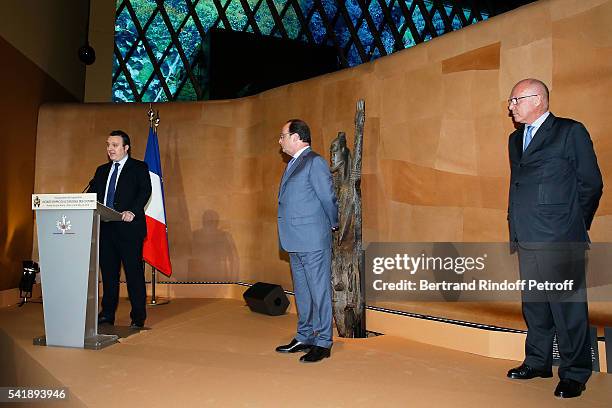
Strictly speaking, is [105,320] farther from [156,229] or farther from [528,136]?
[528,136]

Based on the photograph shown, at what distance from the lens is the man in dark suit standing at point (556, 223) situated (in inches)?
76.1

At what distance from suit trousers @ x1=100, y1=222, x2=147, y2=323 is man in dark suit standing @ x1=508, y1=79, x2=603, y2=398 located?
6.83 feet

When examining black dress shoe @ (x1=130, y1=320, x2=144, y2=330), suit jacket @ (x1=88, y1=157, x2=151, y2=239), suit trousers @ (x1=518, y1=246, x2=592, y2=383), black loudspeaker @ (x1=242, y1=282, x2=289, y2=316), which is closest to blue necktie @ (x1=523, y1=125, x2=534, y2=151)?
suit trousers @ (x1=518, y1=246, x2=592, y2=383)

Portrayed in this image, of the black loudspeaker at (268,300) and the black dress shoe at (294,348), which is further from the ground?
the black loudspeaker at (268,300)

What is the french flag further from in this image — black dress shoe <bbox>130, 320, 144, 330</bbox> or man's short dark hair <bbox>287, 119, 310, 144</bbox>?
man's short dark hair <bbox>287, 119, 310, 144</bbox>

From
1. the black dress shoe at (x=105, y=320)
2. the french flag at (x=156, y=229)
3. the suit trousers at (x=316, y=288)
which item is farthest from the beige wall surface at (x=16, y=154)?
the suit trousers at (x=316, y=288)

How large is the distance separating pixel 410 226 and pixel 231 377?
161 centimetres

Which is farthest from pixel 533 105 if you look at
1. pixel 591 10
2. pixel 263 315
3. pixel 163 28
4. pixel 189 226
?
pixel 163 28

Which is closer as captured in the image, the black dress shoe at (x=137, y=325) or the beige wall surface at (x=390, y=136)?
the beige wall surface at (x=390, y=136)

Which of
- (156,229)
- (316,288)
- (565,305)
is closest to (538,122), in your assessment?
(565,305)

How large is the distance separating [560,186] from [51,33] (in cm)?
507

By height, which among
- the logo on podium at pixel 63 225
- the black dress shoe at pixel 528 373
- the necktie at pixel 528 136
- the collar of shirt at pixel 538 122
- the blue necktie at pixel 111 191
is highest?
the collar of shirt at pixel 538 122

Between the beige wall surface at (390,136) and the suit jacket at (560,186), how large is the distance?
22.3 inches

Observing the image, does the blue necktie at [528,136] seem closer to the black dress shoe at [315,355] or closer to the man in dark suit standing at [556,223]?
the man in dark suit standing at [556,223]
